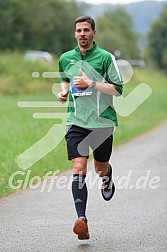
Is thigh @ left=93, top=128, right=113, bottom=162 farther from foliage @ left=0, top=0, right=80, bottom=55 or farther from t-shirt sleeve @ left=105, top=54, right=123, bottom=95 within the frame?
foliage @ left=0, top=0, right=80, bottom=55

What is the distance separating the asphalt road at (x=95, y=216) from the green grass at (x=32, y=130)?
2.28 ft

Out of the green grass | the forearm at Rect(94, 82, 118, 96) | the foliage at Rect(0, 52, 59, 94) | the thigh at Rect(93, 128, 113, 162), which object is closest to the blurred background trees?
the foliage at Rect(0, 52, 59, 94)

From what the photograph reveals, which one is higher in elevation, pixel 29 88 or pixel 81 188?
pixel 81 188

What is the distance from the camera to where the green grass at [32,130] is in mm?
13031

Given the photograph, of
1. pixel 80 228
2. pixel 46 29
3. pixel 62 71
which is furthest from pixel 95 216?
pixel 46 29

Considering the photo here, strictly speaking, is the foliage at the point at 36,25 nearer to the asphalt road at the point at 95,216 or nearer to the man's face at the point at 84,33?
the asphalt road at the point at 95,216

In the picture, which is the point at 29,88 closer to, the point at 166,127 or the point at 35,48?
the point at 166,127

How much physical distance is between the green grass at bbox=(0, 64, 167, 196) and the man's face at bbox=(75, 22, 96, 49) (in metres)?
3.54

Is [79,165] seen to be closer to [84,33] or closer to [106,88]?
[106,88]

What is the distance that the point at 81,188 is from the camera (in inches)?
283

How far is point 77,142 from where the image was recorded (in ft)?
24.0

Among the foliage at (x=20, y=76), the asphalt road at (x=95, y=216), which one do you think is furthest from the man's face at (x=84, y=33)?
the foliage at (x=20, y=76)

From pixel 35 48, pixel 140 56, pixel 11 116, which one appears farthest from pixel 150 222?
pixel 140 56

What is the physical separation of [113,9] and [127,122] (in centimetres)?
13379
